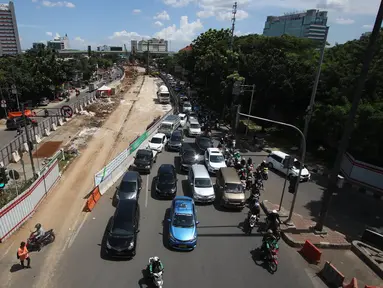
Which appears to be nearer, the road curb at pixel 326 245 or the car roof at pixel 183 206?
the road curb at pixel 326 245

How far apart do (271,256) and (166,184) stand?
8218 mm

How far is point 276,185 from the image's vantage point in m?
20.5

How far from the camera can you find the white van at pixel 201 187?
16984 millimetres

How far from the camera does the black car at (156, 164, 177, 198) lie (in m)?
17.4

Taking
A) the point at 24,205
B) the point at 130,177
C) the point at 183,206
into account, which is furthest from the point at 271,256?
the point at 24,205

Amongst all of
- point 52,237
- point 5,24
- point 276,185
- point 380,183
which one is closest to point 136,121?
point 276,185

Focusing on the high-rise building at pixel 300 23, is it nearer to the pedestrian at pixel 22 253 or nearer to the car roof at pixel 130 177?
the car roof at pixel 130 177

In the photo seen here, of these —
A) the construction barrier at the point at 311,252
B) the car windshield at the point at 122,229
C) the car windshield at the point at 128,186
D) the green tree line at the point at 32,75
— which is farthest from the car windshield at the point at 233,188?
the green tree line at the point at 32,75

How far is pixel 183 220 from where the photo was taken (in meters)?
13.6

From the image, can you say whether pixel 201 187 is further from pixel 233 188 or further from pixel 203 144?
pixel 203 144

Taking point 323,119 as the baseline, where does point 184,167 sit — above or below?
below

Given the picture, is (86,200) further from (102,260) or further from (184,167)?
(184,167)

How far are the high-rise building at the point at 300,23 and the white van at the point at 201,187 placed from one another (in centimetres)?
13170

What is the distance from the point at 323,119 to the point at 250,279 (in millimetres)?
17728
